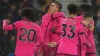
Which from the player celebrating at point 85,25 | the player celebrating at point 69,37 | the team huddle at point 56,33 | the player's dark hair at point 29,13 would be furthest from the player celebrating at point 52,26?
the player's dark hair at point 29,13

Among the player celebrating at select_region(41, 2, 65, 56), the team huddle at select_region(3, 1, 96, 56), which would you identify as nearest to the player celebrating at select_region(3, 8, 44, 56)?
the team huddle at select_region(3, 1, 96, 56)

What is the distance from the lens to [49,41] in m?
12.1

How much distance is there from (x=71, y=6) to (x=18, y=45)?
4.68ft

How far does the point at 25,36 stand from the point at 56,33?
1.42m

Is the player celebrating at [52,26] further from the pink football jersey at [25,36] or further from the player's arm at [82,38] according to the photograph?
the pink football jersey at [25,36]

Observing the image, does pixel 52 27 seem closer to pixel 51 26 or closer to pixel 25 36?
pixel 51 26

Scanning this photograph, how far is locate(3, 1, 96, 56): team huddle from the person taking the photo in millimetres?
10750

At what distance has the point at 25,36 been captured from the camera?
35.3ft

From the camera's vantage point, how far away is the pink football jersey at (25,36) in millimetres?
10719

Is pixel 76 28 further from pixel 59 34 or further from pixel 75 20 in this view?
pixel 59 34

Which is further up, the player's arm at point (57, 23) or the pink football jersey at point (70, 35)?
the player's arm at point (57, 23)

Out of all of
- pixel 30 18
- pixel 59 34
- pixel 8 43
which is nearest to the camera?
pixel 30 18

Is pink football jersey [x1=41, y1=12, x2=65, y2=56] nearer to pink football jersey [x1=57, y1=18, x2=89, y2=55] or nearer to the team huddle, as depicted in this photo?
the team huddle

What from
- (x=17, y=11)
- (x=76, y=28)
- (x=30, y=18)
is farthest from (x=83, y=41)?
(x=17, y=11)
